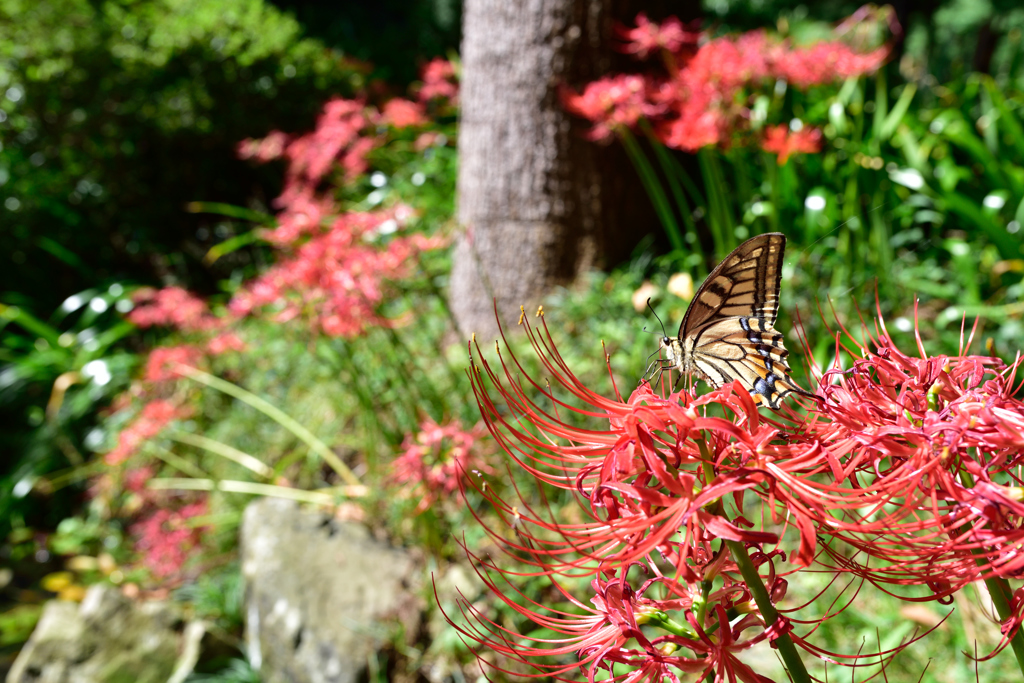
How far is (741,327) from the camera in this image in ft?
3.59

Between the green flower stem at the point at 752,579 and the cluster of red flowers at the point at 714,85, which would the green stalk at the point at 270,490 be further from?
the green flower stem at the point at 752,579

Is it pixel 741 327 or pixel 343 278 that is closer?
pixel 741 327

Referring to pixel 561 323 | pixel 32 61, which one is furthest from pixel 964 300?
pixel 32 61

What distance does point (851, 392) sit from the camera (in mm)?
762

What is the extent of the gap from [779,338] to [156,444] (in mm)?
3661

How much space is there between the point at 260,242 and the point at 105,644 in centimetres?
323

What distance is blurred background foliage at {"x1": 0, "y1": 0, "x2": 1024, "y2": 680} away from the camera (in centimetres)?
307

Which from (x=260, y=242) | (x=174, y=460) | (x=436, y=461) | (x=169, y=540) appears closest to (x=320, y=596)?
(x=436, y=461)

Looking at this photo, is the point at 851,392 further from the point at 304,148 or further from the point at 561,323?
the point at 304,148

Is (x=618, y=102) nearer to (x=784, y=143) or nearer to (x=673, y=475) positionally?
(x=784, y=143)

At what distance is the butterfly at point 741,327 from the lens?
1.00 meters

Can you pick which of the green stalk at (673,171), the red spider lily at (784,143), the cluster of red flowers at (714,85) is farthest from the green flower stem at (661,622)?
the red spider lily at (784,143)

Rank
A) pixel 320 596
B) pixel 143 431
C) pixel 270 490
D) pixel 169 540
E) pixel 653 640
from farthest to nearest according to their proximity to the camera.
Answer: pixel 169 540 < pixel 143 431 < pixel 270 490 < pixel 320 596 < pixel 653 640

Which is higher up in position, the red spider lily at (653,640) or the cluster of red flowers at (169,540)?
the red spider lily at (653,640)
